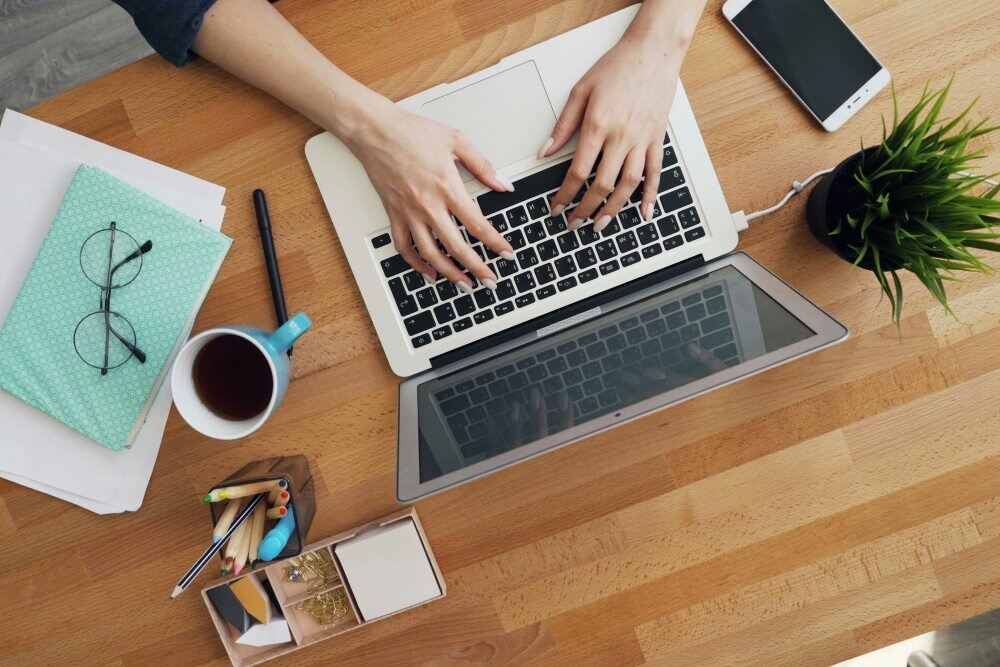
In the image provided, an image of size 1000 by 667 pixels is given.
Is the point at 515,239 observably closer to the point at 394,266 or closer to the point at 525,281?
the point at 525,281

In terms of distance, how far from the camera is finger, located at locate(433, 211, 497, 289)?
0.71 metres

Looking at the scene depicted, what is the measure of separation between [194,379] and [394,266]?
265 millimetres

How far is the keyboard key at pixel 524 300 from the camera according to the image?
735 millimetres

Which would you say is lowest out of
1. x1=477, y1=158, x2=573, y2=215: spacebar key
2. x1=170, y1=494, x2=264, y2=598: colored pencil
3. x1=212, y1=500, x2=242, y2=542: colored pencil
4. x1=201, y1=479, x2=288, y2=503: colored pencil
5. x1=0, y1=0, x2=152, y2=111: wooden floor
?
x1=170, y1=494, x2=264, y2=598: colored pencil

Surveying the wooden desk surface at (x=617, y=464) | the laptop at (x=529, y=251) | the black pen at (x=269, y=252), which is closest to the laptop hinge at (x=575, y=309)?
the laptop at (x=529, y=251)

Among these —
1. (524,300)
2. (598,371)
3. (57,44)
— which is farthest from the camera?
(57,44)

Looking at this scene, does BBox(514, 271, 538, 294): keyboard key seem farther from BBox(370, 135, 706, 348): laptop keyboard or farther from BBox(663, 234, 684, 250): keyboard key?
BBox(663, 234, 684, 250): keyboard key

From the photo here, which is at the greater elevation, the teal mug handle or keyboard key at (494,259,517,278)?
the teal mug handle

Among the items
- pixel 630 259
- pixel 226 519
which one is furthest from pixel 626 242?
pixel 226 519

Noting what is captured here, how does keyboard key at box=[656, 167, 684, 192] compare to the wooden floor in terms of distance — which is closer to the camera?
keyboard key at box=[656, 167, 684, 192]

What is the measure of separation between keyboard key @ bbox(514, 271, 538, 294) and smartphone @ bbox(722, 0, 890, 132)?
40 centimetres

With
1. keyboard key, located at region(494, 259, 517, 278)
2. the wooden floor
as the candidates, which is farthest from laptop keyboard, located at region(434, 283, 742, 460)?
the wooden floor

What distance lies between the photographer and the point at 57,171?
29.8 inches

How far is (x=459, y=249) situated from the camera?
71 centimetres
